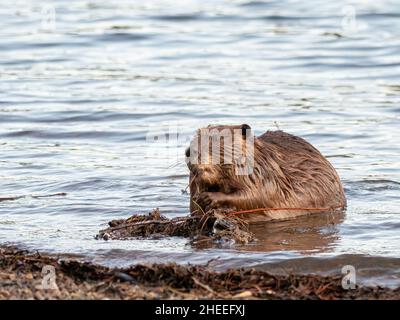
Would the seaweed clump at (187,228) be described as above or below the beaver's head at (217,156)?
below

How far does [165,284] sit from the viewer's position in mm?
6707

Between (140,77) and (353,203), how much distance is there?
677 cm

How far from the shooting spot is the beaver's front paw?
28.5ft

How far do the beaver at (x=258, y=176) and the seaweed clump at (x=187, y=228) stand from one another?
0.16 m

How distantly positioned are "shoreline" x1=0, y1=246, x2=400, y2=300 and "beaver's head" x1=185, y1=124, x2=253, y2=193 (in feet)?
5.03

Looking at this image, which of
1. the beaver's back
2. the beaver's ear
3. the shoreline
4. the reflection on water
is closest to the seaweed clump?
the reflection on water

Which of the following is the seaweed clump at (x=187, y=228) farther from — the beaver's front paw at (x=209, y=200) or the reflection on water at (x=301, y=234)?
the reflection on water at (x=301, y=234)

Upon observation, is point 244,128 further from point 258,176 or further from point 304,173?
point 304,173

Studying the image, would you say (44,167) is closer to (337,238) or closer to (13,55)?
(337,238)

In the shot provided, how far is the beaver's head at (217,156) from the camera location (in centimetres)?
847

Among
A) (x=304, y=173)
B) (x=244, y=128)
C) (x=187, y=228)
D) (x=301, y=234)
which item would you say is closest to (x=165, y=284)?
(x=187, y=228)

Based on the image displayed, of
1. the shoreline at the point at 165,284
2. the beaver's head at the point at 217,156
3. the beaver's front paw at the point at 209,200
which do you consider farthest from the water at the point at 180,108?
Result: the shoreline at the point at 165,284

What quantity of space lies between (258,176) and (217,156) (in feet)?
2.07
